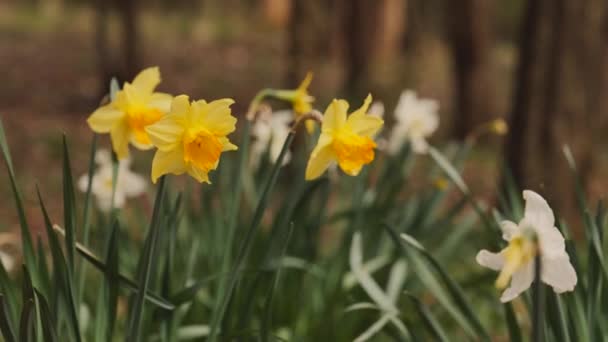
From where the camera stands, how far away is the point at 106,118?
6.66 ft

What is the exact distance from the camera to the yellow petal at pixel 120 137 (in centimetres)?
204

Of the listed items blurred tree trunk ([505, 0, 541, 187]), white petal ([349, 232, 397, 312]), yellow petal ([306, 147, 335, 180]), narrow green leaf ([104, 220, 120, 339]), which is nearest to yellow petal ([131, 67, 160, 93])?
narrow green leaf ([104, 220, 120, 339])

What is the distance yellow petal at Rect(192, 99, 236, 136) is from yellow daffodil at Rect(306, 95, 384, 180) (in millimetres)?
177

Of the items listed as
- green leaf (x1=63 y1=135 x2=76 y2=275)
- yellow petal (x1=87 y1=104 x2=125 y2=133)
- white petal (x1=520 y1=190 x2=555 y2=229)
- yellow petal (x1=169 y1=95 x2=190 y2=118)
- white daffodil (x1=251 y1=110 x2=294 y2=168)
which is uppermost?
yellow petal (x1=169 y1=95 x2=190 y2=118)

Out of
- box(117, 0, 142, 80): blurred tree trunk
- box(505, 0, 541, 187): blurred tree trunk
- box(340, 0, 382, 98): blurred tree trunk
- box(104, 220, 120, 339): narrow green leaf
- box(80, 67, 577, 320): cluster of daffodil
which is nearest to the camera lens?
box(80, 67, 577, 320): cluster of daffodil

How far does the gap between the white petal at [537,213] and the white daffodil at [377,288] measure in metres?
0.73

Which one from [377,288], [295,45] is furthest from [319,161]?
[295,45]

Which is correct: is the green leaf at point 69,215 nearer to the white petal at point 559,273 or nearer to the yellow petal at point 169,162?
the yellow petal at point 169,162

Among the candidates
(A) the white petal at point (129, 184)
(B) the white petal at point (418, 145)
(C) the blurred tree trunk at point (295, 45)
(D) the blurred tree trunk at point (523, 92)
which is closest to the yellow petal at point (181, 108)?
(A) the white petal at point (129, 184)

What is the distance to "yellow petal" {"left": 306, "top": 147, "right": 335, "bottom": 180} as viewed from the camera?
179cm

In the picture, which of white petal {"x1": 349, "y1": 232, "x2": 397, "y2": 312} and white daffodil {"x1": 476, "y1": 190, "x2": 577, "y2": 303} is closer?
white daffodil {"x1": 476, "y1": 190, "x2": 577, "y2": 303}

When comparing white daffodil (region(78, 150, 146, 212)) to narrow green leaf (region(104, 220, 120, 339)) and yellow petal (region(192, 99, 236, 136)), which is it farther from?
yellow petal (region(192, 99, 236, 136))

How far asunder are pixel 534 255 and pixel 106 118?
0.97 metres

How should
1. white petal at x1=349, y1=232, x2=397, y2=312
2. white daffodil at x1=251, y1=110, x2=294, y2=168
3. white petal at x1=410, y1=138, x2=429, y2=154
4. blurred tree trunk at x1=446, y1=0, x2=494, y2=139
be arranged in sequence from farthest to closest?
blurred tree trunk at x1=446, y1=0, x2=494, y2=139 < white petal at x1=410, y1=138, x2=429, y2=154 < white daffodil at x1=251, y1=110, x2=294, y2=168 < white petal at x1=349, y1=232, x2=397, y2=312
